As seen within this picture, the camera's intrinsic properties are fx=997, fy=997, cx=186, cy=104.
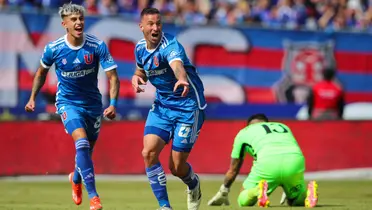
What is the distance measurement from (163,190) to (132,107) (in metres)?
10.0

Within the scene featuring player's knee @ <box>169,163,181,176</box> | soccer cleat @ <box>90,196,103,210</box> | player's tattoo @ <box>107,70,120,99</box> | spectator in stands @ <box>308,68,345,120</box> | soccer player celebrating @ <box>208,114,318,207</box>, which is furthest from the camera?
spectator in stands @ <box>308,68,345,120</box>

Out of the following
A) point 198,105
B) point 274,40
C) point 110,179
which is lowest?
point 110,179

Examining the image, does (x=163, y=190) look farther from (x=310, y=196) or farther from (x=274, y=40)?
(x=274, y=40)

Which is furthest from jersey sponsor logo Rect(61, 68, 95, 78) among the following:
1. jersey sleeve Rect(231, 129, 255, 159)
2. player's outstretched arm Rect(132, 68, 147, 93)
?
jersey sleeve Rect(231, 129, 255, 159)

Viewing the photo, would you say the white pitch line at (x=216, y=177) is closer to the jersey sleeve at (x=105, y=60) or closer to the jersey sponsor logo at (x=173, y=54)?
the jersey sleeve at (x=105, y=60)

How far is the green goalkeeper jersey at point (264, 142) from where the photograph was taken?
1354 cm

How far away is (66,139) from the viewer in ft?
63.3

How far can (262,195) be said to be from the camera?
1315 centimetres

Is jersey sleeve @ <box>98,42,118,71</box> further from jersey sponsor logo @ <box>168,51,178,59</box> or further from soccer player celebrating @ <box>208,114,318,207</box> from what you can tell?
soccer player celebrating @ <box>208,114,318,207</box>

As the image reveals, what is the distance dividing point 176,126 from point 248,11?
1289 centimetres

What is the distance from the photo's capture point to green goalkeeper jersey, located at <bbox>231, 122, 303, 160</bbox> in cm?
1354

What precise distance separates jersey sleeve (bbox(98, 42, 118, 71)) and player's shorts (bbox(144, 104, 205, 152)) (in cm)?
86

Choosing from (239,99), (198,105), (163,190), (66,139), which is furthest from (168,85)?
(239,99)

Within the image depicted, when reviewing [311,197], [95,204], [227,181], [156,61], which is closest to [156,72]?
[156,61]
